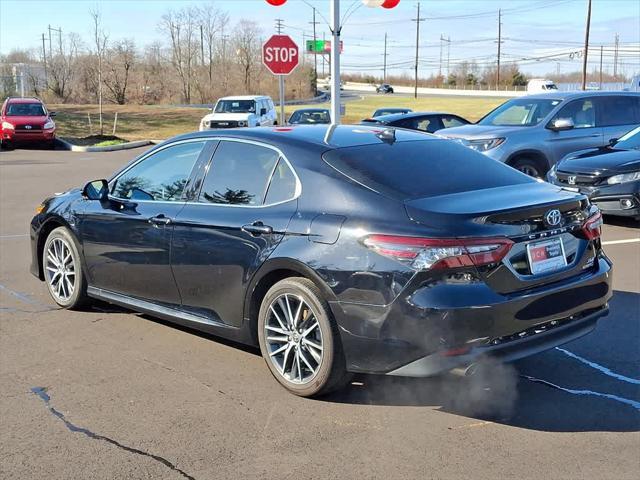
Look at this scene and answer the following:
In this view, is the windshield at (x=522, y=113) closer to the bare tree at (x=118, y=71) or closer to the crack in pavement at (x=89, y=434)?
the crack in pavement at (x=89, y=434)

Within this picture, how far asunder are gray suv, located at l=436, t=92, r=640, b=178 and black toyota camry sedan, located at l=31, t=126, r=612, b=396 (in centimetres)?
734

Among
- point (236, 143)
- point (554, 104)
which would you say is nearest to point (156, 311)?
point (236, 143)

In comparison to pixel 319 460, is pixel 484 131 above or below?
above

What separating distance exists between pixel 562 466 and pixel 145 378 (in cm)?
270

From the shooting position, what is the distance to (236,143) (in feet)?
16.6

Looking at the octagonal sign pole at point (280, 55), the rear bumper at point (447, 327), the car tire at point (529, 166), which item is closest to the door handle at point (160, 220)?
the rear bumper at point (447, 327)

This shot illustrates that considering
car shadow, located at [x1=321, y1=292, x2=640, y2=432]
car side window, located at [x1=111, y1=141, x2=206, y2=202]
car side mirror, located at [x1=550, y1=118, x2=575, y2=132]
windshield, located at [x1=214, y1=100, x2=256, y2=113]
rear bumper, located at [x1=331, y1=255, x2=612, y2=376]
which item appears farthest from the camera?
windshield, located at [x1=214, y1=100, x2=256, y2=113]

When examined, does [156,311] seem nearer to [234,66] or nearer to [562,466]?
[562,466]

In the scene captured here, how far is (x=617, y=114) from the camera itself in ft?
42.6

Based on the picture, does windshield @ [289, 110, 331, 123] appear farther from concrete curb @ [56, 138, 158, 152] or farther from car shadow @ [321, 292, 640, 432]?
car shadow @ [321, 292, 640, 432]

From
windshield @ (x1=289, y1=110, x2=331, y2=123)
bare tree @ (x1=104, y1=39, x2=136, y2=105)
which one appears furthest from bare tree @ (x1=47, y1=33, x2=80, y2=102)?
windshield @ (x1=289, y1=110, x2=331, y2=123)

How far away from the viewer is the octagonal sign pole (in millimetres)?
17578

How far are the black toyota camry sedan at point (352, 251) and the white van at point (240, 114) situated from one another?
65.1ft

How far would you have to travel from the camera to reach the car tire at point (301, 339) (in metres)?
4.15
